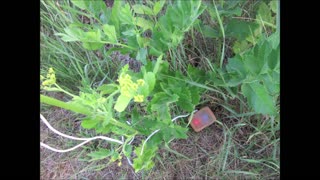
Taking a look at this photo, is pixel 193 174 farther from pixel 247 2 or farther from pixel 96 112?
pixel 247 2

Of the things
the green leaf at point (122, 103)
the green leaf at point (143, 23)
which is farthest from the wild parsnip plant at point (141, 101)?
the green leaf at point (143, 23)

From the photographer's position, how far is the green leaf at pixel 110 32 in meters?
1.06

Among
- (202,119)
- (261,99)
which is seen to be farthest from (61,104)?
(202,119)

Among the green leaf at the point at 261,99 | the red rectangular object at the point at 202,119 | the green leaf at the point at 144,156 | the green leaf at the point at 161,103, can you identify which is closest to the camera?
the green leaf at the point at 261,99

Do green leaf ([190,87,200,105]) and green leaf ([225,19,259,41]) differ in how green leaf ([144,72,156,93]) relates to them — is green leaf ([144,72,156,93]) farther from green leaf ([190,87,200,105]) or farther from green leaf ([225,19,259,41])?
green leaf ([225,19,259,41])

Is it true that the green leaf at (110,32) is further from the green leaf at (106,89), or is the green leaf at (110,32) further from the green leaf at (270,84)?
the green leaf at (270,84)

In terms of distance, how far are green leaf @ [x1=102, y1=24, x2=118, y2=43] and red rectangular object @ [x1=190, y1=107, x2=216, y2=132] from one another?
1.60 ft

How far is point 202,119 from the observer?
1.43 metres

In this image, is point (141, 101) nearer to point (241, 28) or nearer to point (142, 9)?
point (142, 9)

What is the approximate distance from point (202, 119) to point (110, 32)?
1.80ft

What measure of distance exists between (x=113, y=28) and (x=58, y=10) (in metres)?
0.51

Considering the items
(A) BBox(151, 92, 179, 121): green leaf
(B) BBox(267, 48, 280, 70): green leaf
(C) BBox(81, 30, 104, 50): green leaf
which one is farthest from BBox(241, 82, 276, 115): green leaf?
(C) BBox(81, 30, 104, 50): green leaf

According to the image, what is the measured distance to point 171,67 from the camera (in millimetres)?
1405

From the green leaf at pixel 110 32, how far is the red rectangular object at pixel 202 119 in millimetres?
488
